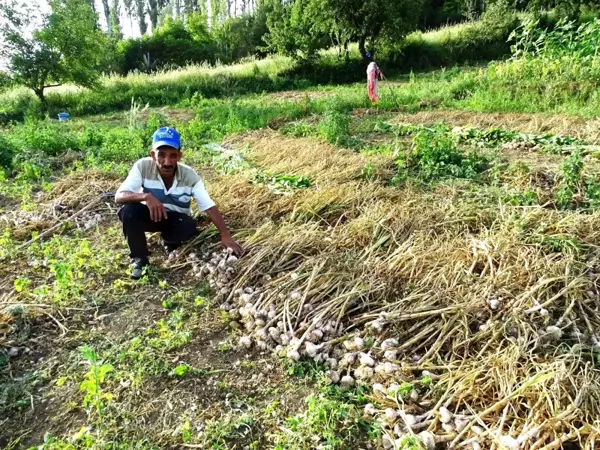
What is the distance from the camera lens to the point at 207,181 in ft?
15.9

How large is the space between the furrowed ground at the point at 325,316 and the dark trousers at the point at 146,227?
0.47 ft

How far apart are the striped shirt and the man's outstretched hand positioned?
0.28 m

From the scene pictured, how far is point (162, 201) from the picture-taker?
338 cm

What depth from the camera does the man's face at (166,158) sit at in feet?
10.2

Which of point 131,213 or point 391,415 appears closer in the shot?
point 391,415

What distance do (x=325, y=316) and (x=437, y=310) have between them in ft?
2.01

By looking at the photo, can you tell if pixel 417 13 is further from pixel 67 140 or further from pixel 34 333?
pixel 34 333

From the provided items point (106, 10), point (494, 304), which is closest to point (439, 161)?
point (494, 304)

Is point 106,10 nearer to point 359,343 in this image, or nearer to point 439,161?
point 439,161

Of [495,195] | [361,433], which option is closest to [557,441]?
[361,433]

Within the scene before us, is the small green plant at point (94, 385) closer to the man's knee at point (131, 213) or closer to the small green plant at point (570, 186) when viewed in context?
the man's knee at point (131, 213)

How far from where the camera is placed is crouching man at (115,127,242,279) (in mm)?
3105

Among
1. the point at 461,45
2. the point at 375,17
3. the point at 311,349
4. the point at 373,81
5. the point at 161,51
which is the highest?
the point at 375,17

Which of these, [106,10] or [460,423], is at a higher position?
[106,10]
